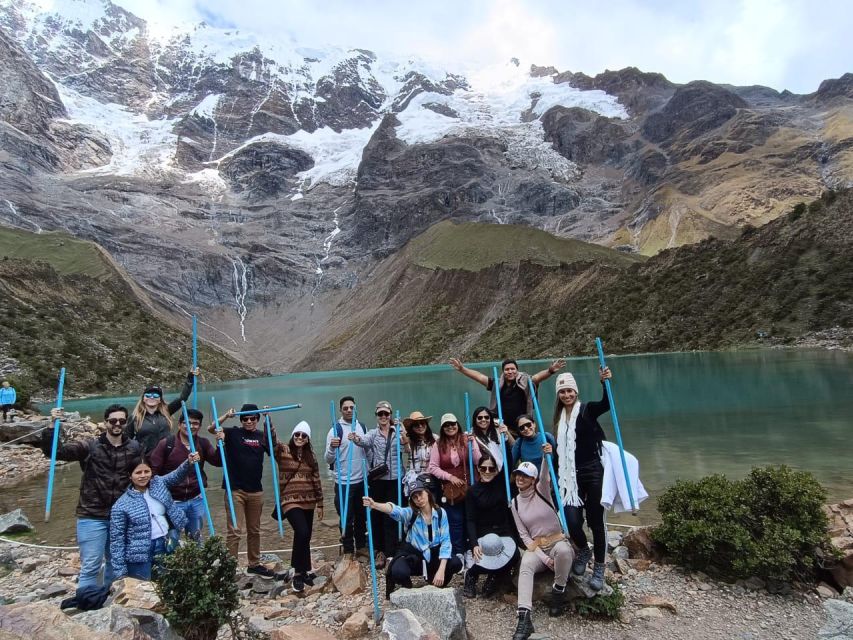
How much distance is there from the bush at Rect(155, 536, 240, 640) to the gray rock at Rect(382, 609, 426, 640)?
1.49m

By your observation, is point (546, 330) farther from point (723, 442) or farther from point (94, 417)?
point (723, 442)

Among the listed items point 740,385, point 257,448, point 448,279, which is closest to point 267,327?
point 448,279

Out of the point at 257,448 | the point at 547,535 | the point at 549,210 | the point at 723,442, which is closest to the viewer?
the point at 547,535

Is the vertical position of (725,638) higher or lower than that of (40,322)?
lower

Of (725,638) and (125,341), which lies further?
(125,341)

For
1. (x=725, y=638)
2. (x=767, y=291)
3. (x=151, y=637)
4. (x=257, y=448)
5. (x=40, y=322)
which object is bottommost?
(x=725, y=638)

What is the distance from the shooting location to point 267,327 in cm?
15625

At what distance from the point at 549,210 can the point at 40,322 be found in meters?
150

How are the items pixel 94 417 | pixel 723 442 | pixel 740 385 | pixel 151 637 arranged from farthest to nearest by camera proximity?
pixel 94 417
pixel 740 385
pixel 723 442
pixel 151 637

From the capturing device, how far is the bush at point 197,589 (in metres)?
4.95

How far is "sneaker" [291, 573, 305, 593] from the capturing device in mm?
7340

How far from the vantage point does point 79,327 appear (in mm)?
70625

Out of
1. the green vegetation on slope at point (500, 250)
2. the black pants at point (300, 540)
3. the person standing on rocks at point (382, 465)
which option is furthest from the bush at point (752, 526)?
the green vegetation on slope at point (500, 250)

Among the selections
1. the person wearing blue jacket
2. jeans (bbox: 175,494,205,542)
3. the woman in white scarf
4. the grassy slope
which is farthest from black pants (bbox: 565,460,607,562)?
the grassy slope
